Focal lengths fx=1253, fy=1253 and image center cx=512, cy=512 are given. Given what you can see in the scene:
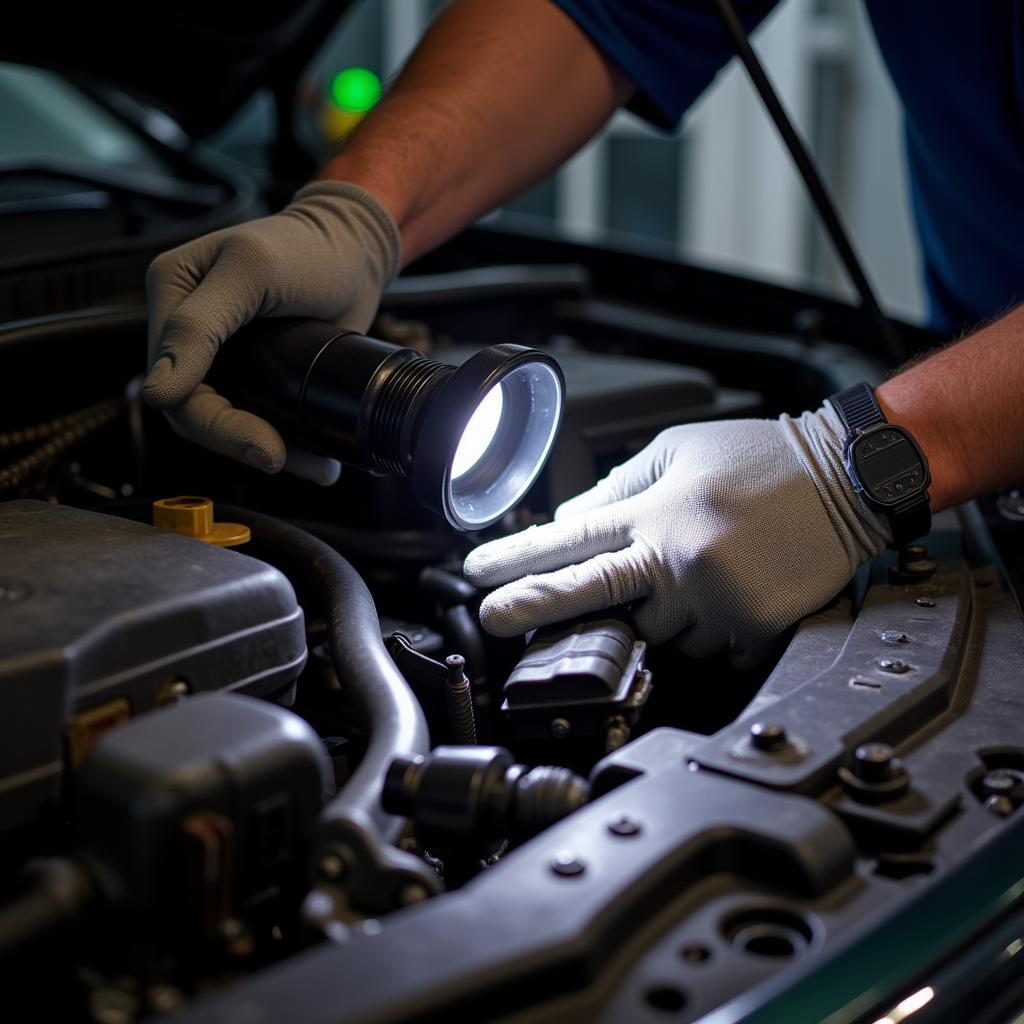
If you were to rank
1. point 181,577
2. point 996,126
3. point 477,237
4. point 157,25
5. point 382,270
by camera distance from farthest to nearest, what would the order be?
point 477,237 < point 157,25 < point 996,126 < point 382,270 < point 181,577

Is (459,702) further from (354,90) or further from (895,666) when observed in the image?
(354,90)

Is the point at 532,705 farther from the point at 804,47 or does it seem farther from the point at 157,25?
the point at 804,47

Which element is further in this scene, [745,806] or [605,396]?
[605,396]

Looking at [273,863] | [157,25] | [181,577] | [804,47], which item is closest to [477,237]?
[157,25]

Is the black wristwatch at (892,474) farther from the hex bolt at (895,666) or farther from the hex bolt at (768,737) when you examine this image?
the hex bolt at (768,737)

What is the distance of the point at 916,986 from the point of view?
59cm

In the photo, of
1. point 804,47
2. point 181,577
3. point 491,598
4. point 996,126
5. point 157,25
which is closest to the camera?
Result: point 181,577

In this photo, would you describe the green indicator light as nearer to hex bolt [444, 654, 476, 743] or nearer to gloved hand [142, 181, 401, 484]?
gloved hand [142, 181, 401, 484]

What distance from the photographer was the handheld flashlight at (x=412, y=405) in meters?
0.87

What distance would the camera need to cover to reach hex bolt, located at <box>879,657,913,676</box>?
→ 2.74 feet

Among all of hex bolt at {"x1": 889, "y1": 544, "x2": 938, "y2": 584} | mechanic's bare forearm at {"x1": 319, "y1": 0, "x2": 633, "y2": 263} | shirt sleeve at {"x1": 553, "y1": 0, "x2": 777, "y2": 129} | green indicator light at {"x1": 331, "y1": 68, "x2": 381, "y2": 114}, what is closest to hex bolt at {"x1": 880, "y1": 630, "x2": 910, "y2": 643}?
hex bolt at {"x1": 889, "y1": 544, "x2": 938, "y2": 584}

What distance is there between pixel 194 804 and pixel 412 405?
404 millimetres

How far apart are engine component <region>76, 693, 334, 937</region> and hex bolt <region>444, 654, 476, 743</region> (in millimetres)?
235

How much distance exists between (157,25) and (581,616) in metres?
1.17
